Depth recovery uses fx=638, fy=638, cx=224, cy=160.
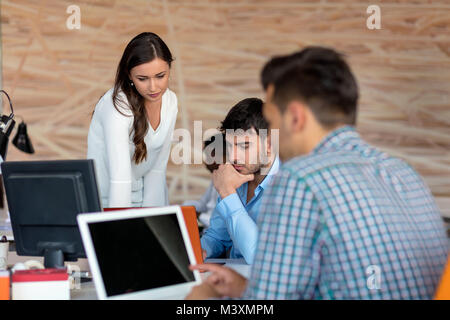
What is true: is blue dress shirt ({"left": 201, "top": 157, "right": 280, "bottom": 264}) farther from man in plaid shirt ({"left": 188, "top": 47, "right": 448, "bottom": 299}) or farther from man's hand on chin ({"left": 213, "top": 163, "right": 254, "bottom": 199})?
man in plaid shirt ({"left": 188, "top": 47, "right": 448, "bottom": 299})

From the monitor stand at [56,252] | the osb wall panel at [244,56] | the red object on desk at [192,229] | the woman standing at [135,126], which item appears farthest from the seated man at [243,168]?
the osb wall panel at [244,56]

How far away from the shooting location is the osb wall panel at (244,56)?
5254 millimetres

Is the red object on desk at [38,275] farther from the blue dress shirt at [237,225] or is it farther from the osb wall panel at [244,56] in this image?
the osb wall panel at [244,56]

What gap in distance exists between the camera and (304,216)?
1259 millimetres

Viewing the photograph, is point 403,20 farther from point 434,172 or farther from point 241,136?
point 241,136

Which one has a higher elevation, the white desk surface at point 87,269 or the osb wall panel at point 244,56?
the osb wall panel at point 244,56

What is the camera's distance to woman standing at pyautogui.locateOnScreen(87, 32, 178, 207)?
99.5 inches

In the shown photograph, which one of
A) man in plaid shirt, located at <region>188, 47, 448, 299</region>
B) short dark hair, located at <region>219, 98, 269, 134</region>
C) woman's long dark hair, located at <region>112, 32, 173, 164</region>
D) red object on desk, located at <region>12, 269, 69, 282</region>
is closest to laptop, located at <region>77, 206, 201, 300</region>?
red object on desk, located at <region>12, 269, 69, 282</region>

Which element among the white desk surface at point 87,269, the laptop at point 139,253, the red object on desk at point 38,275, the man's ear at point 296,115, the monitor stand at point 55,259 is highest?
the man's ear at point 296,115

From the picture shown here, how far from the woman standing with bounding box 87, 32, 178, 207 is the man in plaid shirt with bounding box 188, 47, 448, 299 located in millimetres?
1227

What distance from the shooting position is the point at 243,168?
243cm

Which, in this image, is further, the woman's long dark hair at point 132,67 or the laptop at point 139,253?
the woman's long dark hair at point 132,67
